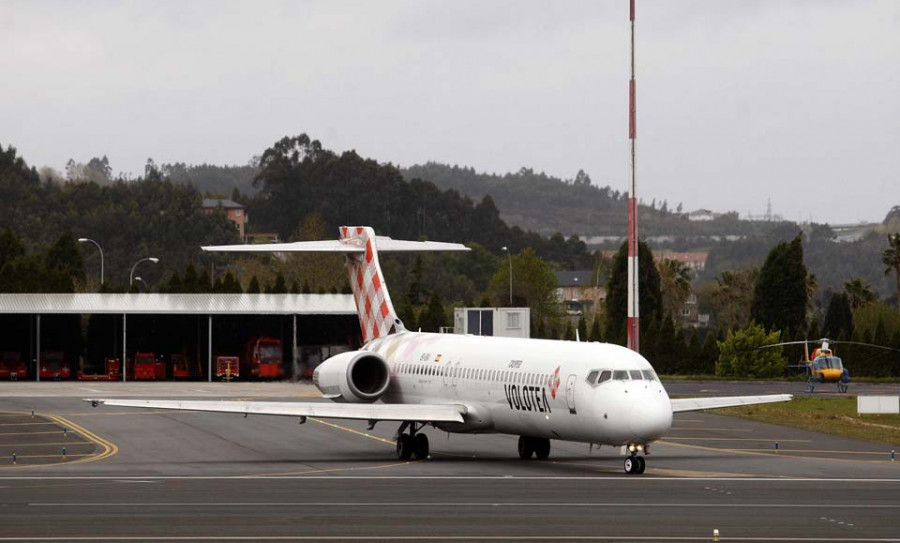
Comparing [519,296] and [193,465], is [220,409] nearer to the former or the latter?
[193,465]

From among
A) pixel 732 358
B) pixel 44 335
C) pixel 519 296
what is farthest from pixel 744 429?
pixel 519 296

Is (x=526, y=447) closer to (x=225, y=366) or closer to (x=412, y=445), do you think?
(x=412, y=445)

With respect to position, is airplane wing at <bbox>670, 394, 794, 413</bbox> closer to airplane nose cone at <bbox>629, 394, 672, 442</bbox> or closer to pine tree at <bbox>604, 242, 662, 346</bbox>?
airplane nose cone at <bbox>629, 394, 672, 442</bbox>

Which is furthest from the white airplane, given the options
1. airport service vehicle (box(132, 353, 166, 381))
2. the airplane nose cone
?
airport service vehicle (box(132, 353, 166, 381))

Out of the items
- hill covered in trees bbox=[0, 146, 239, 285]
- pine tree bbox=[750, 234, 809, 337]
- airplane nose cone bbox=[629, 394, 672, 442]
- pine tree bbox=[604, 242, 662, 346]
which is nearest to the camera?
airplane nose cone bbox=[629, 394, 672, 442]

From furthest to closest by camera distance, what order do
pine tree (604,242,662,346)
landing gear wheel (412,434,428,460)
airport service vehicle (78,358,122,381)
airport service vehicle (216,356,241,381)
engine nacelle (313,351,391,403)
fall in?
pine tree (604,242,662,346)
airport service vehicle (78,358,122,381)
airport service vehicle (216,356,241,381)
engine nacelle (313,351,391,403)
landing gear wheel (412,434,428,460)

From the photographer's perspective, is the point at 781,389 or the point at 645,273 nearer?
the point at 781,389

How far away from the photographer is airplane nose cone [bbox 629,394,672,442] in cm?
3200

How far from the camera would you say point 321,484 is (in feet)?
103

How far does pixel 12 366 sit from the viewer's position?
89.3 meters

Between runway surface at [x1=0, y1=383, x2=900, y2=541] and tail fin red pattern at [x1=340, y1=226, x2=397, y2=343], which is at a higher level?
tail fin red pattern at [x1=340, y1=226, x2=397, y2=343]

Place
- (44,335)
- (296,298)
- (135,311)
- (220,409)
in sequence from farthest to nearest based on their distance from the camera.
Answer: (44,335) → (296,298) → (135,311) → (220,409)

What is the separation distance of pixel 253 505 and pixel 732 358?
65600 millimetres

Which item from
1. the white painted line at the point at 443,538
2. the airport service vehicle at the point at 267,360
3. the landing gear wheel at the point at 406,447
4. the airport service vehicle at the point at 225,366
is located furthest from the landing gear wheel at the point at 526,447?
the airport service vehicle at the point at 267,360
